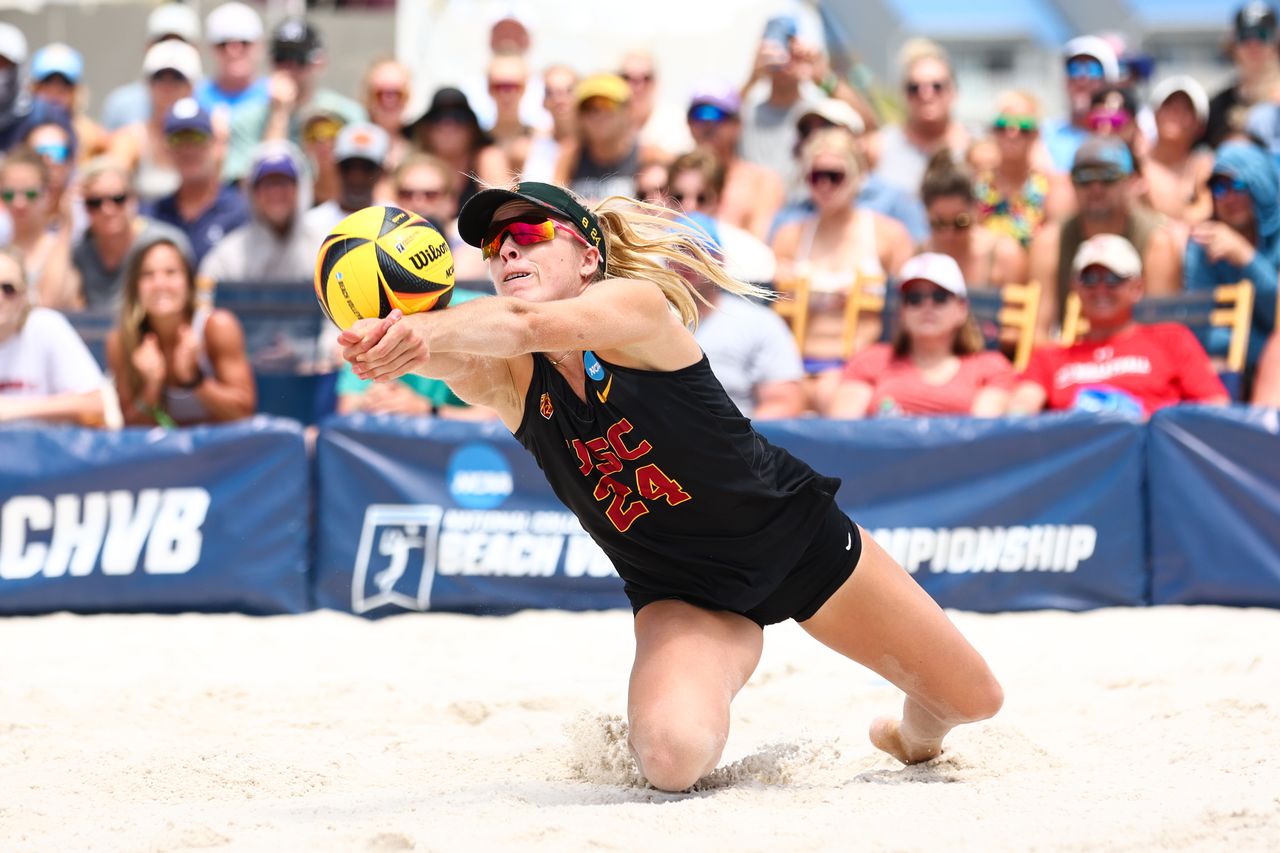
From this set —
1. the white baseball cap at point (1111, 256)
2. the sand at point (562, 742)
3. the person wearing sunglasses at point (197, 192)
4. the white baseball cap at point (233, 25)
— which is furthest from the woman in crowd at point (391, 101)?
the white baseball cap at point (1111, 256)

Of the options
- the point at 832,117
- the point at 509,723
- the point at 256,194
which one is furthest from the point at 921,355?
the point at 256,194

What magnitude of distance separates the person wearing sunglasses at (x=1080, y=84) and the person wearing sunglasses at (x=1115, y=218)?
99cm

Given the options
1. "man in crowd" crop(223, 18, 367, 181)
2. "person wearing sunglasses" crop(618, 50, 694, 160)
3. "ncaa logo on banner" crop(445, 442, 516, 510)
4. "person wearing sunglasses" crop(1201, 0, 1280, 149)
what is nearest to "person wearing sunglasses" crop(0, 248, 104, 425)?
"ncaa logo on banner" crop(445, 442, 516, 510)

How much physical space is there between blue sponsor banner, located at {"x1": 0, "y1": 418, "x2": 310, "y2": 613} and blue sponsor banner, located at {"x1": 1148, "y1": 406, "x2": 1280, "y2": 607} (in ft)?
12.0

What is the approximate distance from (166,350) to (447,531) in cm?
168

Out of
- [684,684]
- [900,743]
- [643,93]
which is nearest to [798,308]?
[643,93]

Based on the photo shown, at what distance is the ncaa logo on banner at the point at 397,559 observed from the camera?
20.9 feet

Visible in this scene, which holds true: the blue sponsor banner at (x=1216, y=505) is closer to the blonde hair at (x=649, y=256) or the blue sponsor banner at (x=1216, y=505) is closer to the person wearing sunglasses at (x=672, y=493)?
the person wearing sunglasses at (x=672, y=493)

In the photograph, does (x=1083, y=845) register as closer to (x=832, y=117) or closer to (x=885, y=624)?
(x=885, y=624)

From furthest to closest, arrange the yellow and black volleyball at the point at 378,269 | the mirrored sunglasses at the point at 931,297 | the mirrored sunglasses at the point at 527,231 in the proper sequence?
1. the mirrored sunglasses at the point at 931,297
2. the mirrored sunglasses at the point at 527,231
3. the yellow and black volleyball at the point at 378,269

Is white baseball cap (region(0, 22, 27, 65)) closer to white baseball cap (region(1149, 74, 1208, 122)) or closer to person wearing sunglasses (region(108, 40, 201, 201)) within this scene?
person wearing sunglasses (region(108, 40, 201, 201))

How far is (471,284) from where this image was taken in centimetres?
753

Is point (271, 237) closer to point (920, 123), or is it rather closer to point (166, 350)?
point (166, 350)

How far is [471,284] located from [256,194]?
134 cm
